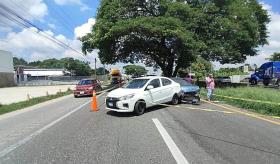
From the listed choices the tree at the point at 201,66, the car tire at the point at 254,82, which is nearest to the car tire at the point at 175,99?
the tree at the point at 201,66

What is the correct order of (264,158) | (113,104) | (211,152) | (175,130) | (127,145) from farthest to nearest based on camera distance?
(113,104)
(175,130)
(127,145)
(211,152)
(264,158)

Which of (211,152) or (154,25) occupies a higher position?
(154,25)

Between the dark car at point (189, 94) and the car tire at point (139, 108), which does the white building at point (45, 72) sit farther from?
the car tire at point (139, 108)

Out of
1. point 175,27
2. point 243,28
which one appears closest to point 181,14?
point 175,27

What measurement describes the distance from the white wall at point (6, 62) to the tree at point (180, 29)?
105 ft

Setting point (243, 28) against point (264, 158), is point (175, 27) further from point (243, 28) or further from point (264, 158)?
point (264, 158)

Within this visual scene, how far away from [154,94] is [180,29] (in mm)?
18787

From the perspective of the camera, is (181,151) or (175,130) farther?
(175,130)

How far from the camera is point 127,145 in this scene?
870 centimetres

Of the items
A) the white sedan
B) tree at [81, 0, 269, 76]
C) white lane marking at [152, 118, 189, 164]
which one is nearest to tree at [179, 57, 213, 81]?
tree at [81, 0, 269, 76]

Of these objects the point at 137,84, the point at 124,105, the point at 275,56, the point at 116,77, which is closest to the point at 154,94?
the point at 137,84

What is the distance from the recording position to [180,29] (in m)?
33.8

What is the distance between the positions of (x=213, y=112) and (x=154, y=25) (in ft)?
67.0

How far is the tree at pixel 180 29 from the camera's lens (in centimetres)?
3447
